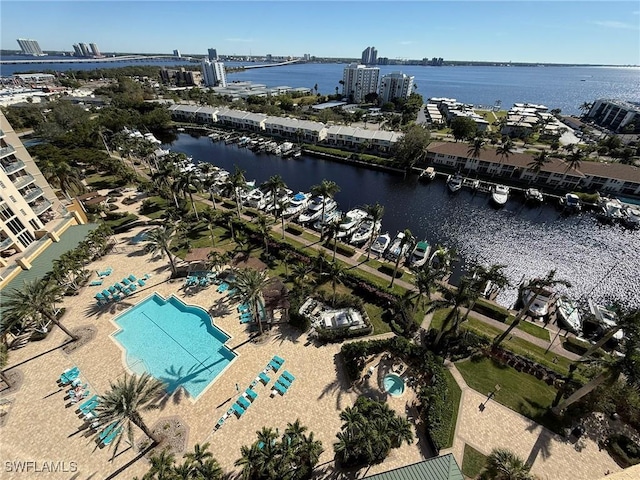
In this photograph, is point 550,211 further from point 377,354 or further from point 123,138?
point 123,138

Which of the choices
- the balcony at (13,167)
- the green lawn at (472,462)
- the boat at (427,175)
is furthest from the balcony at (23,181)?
the boat at (427,175)

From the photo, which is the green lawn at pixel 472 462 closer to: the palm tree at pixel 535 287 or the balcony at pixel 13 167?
the palm tree at pixel 535 287

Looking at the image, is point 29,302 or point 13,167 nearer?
point 29,302

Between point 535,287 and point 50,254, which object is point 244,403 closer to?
point 535,287

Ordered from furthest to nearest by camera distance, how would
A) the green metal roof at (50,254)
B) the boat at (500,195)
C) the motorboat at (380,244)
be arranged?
the boat at (500,195)
the motorboat at (380,244)
the green metal roof at (50,254)

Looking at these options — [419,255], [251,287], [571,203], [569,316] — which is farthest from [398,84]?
[251,287]

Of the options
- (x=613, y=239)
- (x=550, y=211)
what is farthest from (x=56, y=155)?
(x=613, y=239)
